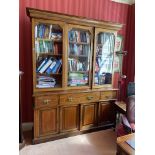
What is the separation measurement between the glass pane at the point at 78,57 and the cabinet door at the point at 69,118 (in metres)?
0.42

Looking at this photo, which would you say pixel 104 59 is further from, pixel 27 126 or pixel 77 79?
pixel 27 126

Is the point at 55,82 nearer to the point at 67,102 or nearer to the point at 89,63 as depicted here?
the point at 67,102

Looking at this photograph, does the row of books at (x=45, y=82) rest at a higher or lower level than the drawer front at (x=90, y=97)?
higher

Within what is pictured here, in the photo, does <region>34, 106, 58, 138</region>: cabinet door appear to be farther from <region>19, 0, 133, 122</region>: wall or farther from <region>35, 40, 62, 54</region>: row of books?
<region>35, 40, 62, 54</region>: row of books

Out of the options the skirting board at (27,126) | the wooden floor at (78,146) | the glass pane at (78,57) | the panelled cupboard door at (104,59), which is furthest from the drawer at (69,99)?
the skirting board at (27,126)

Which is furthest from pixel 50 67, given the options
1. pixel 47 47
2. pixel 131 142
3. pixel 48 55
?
pixel 131 142

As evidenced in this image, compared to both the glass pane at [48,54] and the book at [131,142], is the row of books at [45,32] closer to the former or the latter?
the glass pane at [48,54]

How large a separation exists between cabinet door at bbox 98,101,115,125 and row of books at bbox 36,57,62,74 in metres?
1.06

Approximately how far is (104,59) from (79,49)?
0.55 meters

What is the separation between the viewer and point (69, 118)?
103 inches

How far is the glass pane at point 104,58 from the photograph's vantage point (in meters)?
2.83
